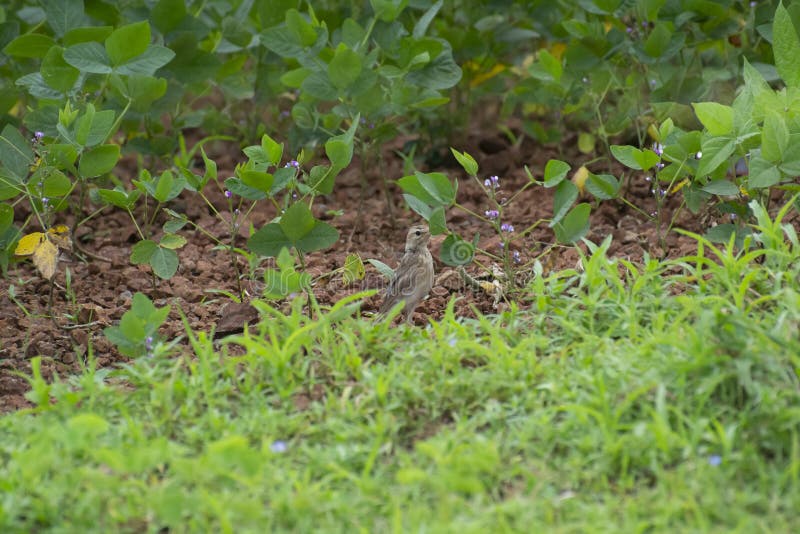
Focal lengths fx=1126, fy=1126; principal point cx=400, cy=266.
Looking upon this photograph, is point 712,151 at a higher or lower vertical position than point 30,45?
higher

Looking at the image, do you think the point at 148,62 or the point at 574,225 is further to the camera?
the point at 148,62

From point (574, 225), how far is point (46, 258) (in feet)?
8.01

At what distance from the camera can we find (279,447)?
12.7 ft

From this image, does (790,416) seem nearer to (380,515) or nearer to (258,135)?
(380,515)

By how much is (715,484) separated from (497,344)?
42.8 inches

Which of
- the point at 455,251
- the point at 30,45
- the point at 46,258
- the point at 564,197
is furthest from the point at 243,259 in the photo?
the point at 564,197

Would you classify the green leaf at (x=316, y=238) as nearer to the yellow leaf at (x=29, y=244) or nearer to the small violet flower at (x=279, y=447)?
the yellow leaf at (x=29, y=244)

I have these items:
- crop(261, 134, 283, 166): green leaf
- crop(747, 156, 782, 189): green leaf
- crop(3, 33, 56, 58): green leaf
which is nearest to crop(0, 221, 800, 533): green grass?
crop(747, 156, 782, 189): green leaf

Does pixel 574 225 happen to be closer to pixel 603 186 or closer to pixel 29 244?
pixel 603 186

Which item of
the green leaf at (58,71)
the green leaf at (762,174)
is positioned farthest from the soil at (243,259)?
the green leaf at (58,71)

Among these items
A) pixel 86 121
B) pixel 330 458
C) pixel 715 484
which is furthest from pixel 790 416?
pixel 86 121

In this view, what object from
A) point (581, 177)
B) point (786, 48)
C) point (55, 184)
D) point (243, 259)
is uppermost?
point (786, 48)

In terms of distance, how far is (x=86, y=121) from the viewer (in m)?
5.12

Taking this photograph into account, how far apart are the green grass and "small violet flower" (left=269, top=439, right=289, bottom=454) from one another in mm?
15
